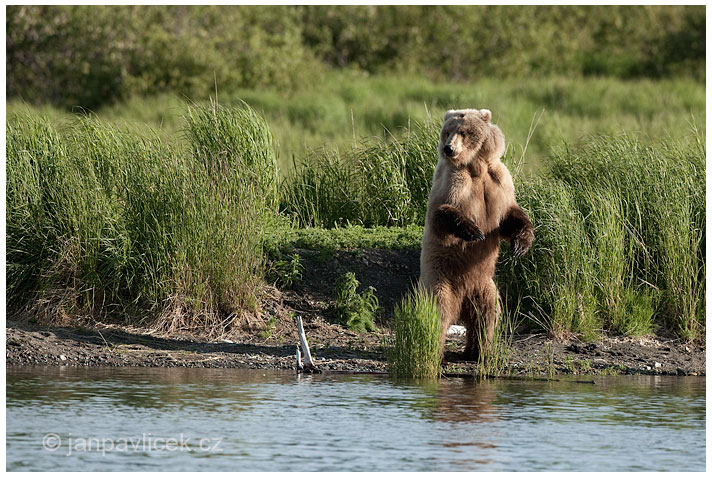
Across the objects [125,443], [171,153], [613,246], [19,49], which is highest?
[19,49]

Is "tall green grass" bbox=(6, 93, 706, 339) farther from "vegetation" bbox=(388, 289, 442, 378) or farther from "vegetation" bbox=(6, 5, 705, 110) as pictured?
"vegetation" bbox=(6, 5, 705, 110)

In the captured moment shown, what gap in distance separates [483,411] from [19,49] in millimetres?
25723

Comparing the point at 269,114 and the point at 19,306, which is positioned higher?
the point at 269,114

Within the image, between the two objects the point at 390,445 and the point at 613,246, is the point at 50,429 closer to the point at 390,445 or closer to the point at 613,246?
the point at 390,445

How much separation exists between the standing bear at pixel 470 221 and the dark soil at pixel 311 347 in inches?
20.5

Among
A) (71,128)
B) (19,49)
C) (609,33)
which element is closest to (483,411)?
(71,128)

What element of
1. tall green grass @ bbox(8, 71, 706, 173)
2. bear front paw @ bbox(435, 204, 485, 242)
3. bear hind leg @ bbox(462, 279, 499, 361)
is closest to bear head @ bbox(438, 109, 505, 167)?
bear front paw @ bbox(435, 204, 485, 242)

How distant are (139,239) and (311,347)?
189 centimetres

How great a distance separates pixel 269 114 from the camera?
84.5ft

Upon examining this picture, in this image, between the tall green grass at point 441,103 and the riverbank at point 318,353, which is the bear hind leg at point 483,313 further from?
the tall green grass at point 441,103

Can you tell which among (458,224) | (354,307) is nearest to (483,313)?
(458,224)

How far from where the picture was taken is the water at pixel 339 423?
577 cm

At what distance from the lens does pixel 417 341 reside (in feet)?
27.4

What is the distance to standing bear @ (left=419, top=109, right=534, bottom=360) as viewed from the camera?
854cm
